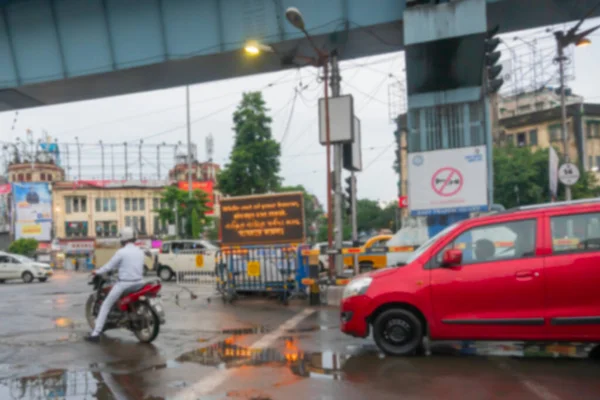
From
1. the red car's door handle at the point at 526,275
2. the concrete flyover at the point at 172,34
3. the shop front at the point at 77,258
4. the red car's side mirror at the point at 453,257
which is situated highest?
the concrete flyover at the point at 172,34

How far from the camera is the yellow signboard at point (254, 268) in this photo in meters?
13.9

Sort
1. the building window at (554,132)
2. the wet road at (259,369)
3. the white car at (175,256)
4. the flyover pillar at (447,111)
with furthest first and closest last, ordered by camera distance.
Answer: the building window at (554,132) < the white car at (175,256) < the flyover pillar at (447,111) < the wet road at (259,369)

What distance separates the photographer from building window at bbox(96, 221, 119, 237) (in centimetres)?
8019

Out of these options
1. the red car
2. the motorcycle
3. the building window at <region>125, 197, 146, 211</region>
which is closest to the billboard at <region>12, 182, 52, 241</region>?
the building window at <region>125, 197, 146, 211</region>

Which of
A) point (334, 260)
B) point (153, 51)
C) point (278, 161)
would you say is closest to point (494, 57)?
point (334, 260)

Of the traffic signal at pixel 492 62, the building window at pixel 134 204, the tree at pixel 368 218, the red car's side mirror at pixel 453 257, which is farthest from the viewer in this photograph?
the tree at pixel 368 218

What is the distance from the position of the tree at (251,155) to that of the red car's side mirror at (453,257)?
98.4ft

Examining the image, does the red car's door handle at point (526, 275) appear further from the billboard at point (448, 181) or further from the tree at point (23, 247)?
the tree at point (23, 247)

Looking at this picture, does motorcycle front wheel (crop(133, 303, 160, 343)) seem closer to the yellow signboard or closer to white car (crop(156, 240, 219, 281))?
the yellow signboard

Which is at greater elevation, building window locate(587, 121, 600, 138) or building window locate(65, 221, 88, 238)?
building window locate(587, 121, 600, 138)

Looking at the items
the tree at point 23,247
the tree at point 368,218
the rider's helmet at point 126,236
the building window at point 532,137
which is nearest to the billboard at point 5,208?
the tree at point 23,247

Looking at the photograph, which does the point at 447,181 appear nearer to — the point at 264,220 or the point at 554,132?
the point at 264,220

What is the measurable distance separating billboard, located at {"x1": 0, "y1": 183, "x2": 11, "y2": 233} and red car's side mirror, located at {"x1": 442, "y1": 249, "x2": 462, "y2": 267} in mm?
79268

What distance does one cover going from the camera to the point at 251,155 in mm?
36438
